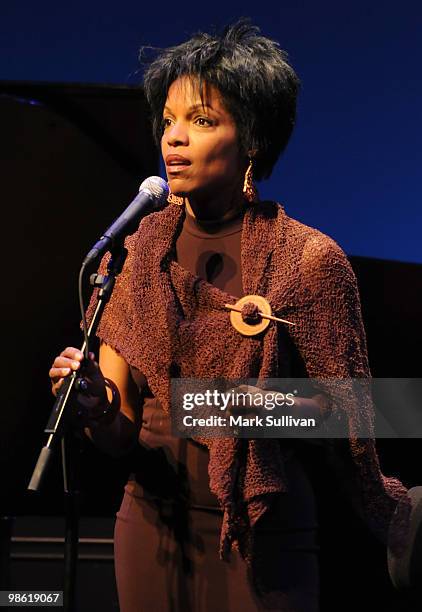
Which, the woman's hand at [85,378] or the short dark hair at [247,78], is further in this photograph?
the short dark hair at [247,78]

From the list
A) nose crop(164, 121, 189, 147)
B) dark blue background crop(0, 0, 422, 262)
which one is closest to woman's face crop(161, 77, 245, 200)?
nose crop(164, 121, 189, 147)

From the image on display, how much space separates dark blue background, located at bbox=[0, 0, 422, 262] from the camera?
7.60 feet

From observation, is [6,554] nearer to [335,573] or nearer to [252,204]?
[335,573]

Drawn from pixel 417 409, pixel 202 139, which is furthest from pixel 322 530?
pixel 202 139

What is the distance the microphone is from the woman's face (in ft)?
0.28

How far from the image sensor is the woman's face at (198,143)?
1282 mm

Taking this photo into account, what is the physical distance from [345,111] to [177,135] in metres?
1.17

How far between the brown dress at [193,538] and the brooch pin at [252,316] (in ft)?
0.18

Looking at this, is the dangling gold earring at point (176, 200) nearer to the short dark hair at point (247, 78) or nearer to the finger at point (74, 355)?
the short dark hair at point (247, 78)

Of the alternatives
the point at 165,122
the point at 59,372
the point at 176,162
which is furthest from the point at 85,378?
the point at 165,122

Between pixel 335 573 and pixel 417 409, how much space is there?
1.38ft

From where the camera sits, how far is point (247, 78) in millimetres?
1304

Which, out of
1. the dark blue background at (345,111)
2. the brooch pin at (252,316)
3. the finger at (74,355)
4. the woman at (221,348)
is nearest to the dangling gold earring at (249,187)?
the woman at (221,348)

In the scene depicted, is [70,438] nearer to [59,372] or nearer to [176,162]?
[59,372]
